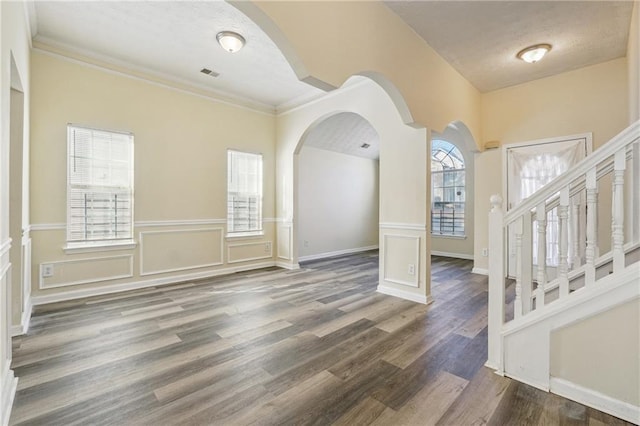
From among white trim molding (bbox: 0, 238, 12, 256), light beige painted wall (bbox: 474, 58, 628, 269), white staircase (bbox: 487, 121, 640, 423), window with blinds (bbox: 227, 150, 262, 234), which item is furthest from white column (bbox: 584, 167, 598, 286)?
window with blinds (bbox: 227, 150, 262, 234)

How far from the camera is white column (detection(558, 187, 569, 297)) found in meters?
1.76

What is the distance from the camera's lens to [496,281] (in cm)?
201

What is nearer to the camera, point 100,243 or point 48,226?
point 48,226

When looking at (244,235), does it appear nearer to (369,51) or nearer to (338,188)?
(338,188)

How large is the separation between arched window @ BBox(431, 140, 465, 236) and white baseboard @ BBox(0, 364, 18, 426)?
709cm

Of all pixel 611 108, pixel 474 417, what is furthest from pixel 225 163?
pixel 611 108

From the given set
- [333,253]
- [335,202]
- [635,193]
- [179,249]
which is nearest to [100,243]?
[179,249]

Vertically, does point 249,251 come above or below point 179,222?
below

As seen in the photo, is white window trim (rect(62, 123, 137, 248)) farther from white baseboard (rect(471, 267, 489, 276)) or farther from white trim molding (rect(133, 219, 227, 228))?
white baseboard (rect(471, 267, 489, 276))

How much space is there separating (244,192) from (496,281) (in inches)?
165

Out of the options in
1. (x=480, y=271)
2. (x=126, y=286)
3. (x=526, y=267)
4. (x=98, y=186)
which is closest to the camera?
(x=526, y=267)

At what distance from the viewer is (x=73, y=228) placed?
3.50 m

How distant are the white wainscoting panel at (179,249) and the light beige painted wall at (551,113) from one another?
442 centimetres

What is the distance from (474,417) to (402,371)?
0.51 meters
